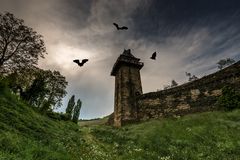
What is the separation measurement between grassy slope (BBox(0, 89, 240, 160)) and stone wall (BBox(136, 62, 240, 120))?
4.25 meters

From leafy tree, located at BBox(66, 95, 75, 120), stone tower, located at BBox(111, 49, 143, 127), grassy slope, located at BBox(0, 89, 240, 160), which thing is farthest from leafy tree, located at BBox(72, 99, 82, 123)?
grassy slope, located at BBox(0, 89, 240, 160)

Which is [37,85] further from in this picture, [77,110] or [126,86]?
[126,86]

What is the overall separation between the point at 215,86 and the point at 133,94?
11.8 meters

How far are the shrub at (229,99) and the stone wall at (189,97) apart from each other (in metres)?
0.80

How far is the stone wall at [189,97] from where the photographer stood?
26781 millimetres

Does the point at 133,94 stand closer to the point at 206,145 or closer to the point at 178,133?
the point at 178,133

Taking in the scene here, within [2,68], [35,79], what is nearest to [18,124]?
[2,68]

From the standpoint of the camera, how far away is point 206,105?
2711cm

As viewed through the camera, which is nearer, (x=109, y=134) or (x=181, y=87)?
(x=109, y=134)

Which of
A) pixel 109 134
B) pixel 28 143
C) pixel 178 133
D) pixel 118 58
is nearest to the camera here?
pixel 28 143

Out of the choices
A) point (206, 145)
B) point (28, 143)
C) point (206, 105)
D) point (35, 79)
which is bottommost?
Answer: point (28, 143)

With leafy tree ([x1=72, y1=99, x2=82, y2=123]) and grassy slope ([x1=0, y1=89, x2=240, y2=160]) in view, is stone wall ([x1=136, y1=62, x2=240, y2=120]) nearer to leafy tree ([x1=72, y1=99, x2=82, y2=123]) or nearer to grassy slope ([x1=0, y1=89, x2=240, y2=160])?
grassy slope ([x1=0, y1=89, x2=240, y2=160])

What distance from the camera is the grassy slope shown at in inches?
399

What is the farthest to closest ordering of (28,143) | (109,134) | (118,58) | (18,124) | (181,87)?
(118,58)
(181,87)
(109,134)
(18,124)
(28,143)
